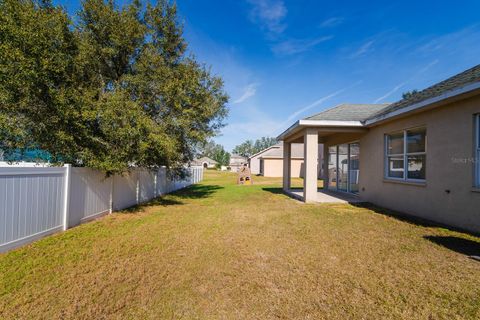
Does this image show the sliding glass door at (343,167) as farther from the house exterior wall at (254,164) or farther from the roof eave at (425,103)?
the house exterior wall at (254,164)

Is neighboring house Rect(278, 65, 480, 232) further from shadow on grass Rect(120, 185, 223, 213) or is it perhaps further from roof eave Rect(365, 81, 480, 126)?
shadow on grass Rect(120, 185, 223, 213)

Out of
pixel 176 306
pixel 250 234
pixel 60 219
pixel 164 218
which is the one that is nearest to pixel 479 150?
pixel 250 234

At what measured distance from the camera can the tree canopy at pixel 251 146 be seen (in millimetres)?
97438

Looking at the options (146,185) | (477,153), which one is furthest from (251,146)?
(477,153)

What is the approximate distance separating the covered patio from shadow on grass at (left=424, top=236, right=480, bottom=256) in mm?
4596

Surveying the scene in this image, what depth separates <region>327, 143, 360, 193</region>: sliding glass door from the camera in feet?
37.6

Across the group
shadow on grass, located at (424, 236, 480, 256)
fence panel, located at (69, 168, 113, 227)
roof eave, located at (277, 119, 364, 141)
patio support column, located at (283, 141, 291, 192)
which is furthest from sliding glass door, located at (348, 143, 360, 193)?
fence panel, located at (69, 168, 113, 227)

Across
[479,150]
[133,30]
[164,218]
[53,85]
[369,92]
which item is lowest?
[164,218]

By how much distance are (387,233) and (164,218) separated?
590cm

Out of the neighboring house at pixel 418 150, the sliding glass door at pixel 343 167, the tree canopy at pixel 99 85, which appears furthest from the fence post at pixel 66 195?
the sliding glass door at pixel 343 167

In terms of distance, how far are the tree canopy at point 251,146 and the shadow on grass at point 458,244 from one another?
8971cm

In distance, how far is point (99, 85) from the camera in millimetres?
7977

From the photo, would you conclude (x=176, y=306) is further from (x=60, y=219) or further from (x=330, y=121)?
(x=330, y=121)

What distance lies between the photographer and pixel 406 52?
12.6 meters
